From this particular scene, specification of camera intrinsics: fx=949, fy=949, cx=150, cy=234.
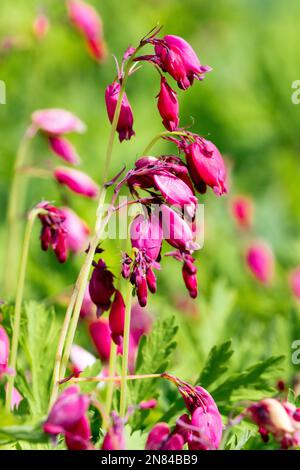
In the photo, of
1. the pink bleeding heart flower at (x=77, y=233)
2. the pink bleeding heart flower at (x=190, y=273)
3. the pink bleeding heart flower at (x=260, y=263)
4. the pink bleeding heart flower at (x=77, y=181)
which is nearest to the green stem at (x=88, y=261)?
the pink bleeding heart flower at (x=190, y=273)

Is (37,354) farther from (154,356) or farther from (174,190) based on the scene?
(174,190)

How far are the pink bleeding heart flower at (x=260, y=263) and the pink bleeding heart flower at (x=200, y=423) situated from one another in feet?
5.12

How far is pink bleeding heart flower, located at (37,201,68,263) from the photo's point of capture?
59.5 inches

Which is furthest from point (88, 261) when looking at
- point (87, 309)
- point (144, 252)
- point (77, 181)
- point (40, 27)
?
point (40, 27)

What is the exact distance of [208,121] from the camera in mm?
4859

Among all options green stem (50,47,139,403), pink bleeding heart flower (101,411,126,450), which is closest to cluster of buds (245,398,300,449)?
pink bleeding heart flower (101,411,126,450)

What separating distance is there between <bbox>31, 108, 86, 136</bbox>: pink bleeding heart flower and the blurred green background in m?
0.57

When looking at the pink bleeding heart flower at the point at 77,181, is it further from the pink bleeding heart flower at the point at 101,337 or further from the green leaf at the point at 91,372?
the green leaf at the point at 91,372

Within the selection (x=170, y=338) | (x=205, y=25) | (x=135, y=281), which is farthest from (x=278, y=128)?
(x=135, y=281)

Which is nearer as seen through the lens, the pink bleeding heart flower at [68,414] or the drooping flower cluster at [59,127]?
the pink bleeding heart flower at [68,414]

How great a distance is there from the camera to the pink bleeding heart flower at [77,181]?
6.12 ft

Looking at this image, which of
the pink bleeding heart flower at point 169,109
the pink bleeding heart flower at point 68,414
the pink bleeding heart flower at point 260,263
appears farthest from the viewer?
the pink bleeding heart flower at point 260,263

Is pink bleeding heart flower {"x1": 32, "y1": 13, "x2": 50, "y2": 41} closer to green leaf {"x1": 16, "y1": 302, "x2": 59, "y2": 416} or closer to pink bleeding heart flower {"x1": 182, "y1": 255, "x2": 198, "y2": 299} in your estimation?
green leaf {"x1": 16, "y1": 302, "x2": 59, "y2": 416}
